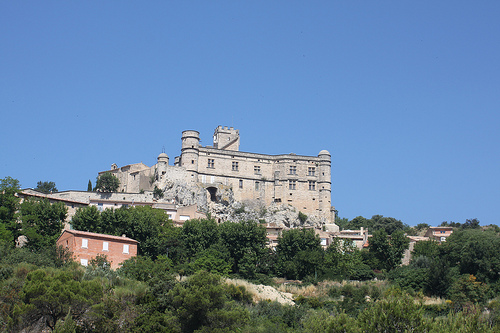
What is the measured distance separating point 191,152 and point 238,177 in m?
6.70

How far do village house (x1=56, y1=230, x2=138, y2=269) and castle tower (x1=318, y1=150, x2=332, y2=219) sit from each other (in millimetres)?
35307

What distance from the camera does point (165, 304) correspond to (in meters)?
35.8

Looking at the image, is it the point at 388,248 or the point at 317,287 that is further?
the point at 388,248

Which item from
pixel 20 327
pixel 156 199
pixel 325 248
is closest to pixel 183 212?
pixel 156 199

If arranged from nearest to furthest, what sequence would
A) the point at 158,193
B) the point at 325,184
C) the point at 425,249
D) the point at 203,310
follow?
the point at 203,310 < the point at 425,249 < the point at 158,193 < the point at 325,184

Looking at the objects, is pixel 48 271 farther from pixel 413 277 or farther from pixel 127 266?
pixel 413 277

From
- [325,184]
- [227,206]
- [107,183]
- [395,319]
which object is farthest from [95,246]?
[325,184]

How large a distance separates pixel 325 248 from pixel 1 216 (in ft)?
99.6

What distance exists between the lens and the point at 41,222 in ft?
160

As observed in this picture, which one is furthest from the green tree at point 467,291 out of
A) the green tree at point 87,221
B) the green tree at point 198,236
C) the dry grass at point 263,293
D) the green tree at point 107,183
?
the green tree at point 107,183

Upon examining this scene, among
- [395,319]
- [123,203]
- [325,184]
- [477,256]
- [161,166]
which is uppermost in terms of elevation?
[161,166]

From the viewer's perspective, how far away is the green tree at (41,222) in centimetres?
4728

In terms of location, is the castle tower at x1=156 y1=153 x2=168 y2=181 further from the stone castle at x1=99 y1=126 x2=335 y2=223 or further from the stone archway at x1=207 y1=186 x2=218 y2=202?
the stone archway at x1=207 y1=186 x2=218 y2=202

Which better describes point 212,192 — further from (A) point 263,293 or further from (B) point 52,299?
(B) point 52,299
